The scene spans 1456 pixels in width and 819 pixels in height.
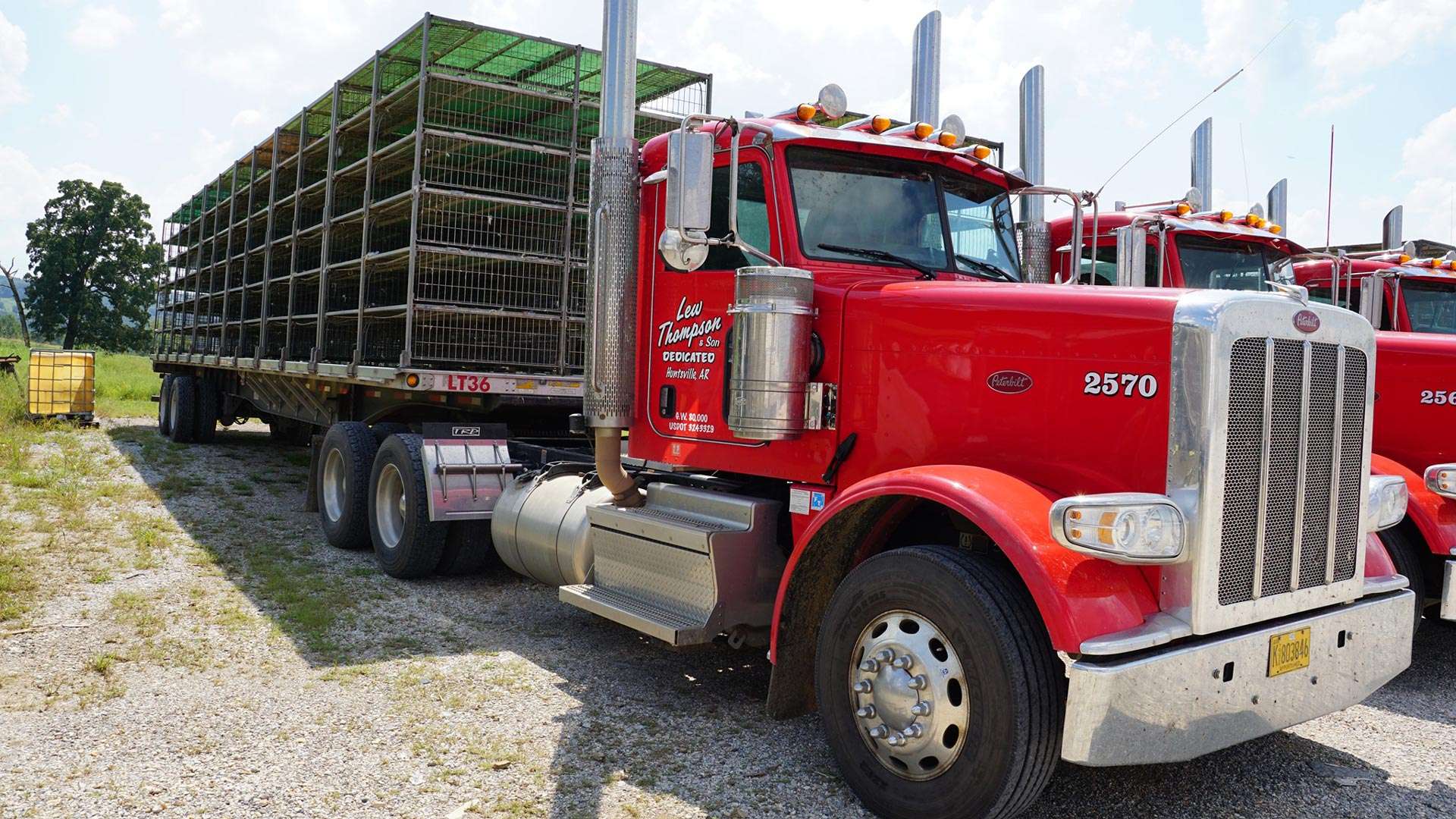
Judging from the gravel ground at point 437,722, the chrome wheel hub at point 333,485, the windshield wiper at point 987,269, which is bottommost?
the gravel ground at point 437,722

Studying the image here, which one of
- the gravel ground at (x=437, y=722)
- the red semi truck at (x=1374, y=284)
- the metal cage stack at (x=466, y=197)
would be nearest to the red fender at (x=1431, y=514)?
the red semi truck at (x=1374, y=284)

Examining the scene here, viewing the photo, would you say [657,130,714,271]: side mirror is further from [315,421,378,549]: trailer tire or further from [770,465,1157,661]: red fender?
[315,421,378,549]: trailer tire

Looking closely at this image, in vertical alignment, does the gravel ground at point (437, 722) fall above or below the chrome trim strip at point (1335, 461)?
below

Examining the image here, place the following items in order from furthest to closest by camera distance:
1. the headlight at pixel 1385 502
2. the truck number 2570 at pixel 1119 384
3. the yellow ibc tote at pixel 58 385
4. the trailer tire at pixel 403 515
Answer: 1. the yellow ibc tote at pixel 58 385
2. the trailer tire at pixel 403 515
3. the headlight at pixel 1385 502
4. the truck number 2570 at pixel 1119 384

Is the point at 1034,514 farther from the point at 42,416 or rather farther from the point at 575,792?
the point at 42,416

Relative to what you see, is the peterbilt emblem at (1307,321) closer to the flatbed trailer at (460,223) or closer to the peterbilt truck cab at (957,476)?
the peterbilt truck cab at (957,476)

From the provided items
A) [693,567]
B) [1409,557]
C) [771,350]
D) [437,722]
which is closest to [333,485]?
[437,722]

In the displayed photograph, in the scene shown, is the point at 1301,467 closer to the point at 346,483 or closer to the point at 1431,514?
the point at 1431,514

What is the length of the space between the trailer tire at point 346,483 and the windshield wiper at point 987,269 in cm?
512

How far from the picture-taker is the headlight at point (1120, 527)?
319 cm

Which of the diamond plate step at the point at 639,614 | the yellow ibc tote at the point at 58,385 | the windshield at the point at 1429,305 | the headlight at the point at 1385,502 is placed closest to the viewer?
the headlight at the point at 1385,502

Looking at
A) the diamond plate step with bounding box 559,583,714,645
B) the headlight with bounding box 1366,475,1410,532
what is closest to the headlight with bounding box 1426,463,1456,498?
the headlight with bounding box 1366,475,1410,532

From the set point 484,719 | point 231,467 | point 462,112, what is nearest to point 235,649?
point 484,719

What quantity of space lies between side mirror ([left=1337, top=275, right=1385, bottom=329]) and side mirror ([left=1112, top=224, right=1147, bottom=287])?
2453 mm
